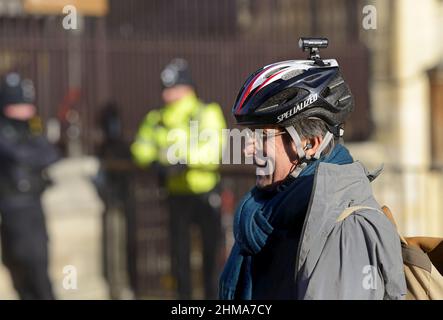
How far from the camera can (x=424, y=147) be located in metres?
13.5

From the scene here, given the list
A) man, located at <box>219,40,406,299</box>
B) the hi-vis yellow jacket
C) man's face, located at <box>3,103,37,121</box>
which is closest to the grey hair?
man, located at <box>219,40,406,299</box>

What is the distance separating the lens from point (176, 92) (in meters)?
10.5

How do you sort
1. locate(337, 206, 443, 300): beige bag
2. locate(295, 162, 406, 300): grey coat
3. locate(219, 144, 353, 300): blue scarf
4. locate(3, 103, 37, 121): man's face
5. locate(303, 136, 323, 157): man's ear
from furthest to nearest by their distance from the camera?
locate(3, 103, 37, 121): man's face
locate(303, 136, 323, 157): man's ear
locate(219, 144, 353, 300): blue scarf
locate(337, 206, 443, 300): beige bag
locate(295, 162, 406, 300): grey coat

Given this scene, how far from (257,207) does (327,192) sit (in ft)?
0.96

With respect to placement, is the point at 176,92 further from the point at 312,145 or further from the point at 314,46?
the point at 312,145

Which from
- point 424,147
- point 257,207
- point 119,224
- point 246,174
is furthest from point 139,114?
point 257,207

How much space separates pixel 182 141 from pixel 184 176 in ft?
1.02

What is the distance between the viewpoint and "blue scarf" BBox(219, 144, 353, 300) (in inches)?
137

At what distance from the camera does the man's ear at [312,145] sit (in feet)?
11.8

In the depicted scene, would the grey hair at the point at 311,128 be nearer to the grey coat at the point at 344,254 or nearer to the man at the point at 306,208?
the man at the point at 306,208

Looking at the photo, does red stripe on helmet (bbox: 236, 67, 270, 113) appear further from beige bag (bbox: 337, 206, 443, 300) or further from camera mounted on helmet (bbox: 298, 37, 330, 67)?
beige bag (bbox: 337, 206, 443, 300)

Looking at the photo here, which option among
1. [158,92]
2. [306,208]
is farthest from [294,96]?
[158,92]

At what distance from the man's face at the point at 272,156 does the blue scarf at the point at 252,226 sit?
0.11 ft

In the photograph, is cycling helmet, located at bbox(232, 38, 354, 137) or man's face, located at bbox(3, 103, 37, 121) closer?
cycling helmet, located at bbox(232, 38, 354, 137)
